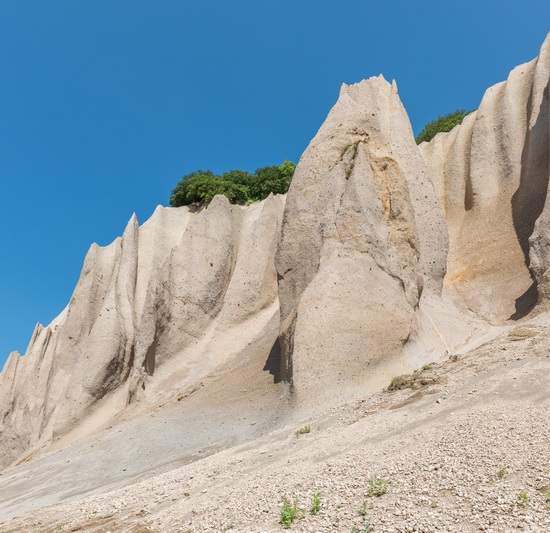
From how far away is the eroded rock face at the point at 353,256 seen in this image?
1118cm

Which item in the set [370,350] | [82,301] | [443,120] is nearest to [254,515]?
[370,350]

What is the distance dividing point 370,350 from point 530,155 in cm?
969

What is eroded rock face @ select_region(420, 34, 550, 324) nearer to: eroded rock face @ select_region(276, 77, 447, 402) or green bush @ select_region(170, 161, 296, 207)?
eroded rock face @ select_region(276, 77, 447, 402)

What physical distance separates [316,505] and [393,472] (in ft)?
2.92

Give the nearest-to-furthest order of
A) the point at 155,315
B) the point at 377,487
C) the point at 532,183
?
the point at 377,487 → the point at 532,183 → the point at 155,315

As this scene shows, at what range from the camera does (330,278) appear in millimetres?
12156

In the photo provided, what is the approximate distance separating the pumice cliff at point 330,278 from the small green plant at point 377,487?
490cm

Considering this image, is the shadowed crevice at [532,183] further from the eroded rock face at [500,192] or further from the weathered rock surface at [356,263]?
the weathered rock surface at [356,263]

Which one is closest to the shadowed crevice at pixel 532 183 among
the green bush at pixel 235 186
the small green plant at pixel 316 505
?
the small green plant at pixel 316 505

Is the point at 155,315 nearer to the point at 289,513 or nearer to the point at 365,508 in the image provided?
the point at 289,513

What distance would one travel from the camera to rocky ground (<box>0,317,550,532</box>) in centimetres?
477

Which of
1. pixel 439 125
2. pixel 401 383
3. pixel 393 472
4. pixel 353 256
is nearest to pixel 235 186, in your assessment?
pixel 439 125

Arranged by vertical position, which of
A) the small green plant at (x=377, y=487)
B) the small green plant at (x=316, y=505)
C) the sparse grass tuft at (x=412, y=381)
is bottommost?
the small green plant at (x=377, y=487)

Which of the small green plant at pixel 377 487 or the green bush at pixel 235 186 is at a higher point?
the green bush at pixel 235 186
